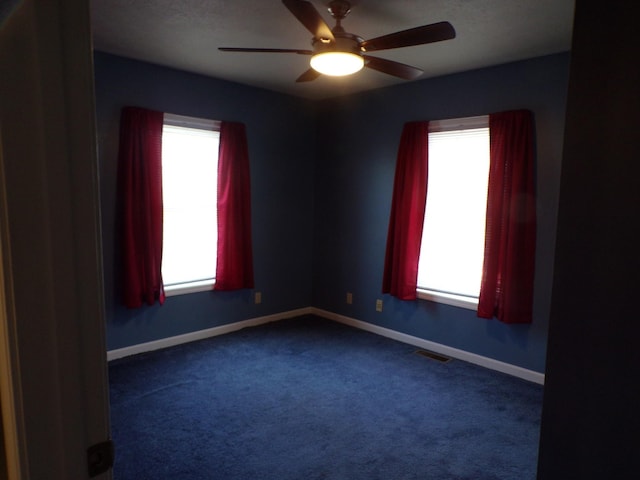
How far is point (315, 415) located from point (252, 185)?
2.52 m

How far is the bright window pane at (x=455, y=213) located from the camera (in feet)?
12.0

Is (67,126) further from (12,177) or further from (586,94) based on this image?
(586,94)

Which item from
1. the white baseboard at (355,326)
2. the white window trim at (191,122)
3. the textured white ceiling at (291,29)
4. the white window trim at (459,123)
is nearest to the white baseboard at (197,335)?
the white baseboard at (355,326)

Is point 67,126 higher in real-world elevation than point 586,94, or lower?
lower

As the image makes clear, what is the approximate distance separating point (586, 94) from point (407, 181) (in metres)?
2.97

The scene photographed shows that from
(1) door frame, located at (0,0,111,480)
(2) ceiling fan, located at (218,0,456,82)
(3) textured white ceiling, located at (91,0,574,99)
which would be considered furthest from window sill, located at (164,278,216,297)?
(1) door frame, located at (0,0,111,480)

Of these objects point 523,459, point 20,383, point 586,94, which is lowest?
point 523,459

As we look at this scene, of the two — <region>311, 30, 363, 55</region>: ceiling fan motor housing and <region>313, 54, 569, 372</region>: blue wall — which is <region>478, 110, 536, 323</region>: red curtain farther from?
<region>311, 30, 363, 55</region>: ceiling fan motor housing

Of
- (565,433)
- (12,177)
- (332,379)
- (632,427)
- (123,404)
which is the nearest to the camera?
(12,177)

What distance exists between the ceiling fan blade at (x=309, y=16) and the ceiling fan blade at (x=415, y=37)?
0.29m

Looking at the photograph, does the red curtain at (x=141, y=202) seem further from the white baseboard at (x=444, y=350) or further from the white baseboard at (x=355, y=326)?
the white baseboard at (x=444, y=350)

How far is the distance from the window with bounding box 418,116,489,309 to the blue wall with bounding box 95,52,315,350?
158 cm

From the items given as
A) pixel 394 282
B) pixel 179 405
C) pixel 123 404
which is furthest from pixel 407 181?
pixel 123 404

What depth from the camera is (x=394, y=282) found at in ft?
13.5
